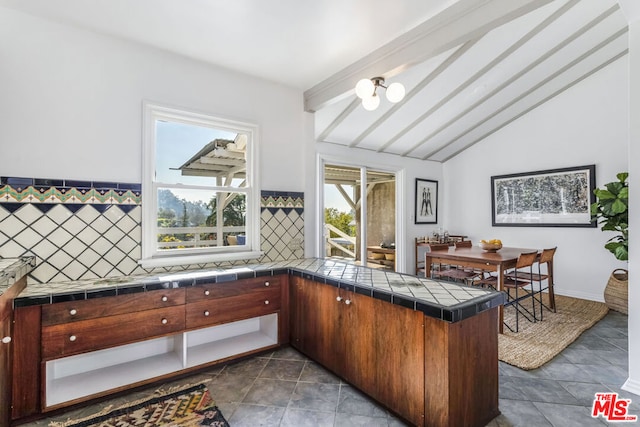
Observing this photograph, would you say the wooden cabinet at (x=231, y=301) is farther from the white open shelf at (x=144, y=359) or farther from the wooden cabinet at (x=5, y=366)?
the wooden cabinet at (x=5, y=366)

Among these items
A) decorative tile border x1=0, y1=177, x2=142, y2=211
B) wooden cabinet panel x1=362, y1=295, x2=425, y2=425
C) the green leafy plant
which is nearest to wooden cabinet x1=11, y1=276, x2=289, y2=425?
decorative tile border x1=0, y1=177, x2=142, y2=211

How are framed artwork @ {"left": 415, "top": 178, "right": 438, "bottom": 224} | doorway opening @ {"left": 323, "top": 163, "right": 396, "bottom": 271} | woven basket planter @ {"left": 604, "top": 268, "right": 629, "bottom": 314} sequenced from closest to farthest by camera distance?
woven basket planter @ {"left": 604, "top": 268, "right": 629, "bottom": 314}
doorway opening @ {"left": 323, "top": 163, "right": 396, "bottom": 271}
framed artwork @ {"left": 415, "top": 178, "right": 438, "bottom": 224}

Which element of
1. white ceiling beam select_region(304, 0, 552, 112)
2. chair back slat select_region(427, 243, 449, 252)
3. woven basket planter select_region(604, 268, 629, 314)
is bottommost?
woven basket planter select_region(604, 268, 629, 314)

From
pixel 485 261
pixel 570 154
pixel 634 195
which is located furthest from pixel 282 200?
pixel 570 154

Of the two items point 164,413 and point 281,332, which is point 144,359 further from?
point 281,332

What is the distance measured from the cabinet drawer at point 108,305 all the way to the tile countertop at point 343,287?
39 millimetres

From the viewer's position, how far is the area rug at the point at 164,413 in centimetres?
183

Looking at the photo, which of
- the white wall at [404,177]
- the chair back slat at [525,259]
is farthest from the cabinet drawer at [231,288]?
the chair back slat at [525,259]

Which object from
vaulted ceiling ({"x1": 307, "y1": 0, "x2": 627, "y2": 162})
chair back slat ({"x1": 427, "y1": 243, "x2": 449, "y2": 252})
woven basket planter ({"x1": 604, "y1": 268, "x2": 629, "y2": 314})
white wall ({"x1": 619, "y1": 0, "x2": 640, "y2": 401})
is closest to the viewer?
Result: white wall ({"x1": 619, "y1": 0, "x2": 640, "y2": 401})

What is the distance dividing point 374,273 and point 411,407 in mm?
942

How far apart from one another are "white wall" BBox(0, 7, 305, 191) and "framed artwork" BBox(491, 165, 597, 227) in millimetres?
4615

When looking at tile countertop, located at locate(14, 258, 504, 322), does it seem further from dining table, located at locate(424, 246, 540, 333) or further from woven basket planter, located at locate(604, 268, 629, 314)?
woven basket planter, located at locate(604, 268, 629, 314)

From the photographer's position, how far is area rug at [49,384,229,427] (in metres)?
1.83

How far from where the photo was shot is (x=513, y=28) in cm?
297
